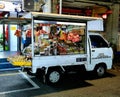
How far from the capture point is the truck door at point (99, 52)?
8352mm

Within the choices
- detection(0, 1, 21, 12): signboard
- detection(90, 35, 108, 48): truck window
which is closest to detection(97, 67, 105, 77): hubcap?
detection(90, 35, 108, 48): truck window

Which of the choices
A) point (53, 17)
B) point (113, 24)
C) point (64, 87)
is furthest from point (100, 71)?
point (113, 24)

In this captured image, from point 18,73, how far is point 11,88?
7.82 ft

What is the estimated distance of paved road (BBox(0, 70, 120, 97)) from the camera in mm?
6625

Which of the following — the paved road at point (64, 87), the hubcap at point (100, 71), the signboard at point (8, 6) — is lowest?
the paved road at point (64, 87)

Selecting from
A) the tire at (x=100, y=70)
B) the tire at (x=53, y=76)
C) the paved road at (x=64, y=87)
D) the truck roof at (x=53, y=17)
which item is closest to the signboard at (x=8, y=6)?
the paved road at (x=64, y=87)

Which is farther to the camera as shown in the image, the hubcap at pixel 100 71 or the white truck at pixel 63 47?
the hubcap at pixel 100 71

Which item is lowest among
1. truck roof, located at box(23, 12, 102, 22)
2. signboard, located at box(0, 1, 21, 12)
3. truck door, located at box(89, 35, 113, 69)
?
truck door, located at box(89, 35, 113, 69)

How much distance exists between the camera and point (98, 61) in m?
8.55

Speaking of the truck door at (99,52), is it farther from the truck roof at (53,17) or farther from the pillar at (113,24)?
the pillar at (113,24)

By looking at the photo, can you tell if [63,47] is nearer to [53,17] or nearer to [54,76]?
[54,76]

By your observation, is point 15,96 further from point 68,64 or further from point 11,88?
point 68,64

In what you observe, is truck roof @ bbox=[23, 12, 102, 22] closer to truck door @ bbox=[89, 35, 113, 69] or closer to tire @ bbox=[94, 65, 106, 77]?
truck door @ bbox=[89, 35, 113, 69]

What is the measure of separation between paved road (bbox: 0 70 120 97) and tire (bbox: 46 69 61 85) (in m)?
0.20
